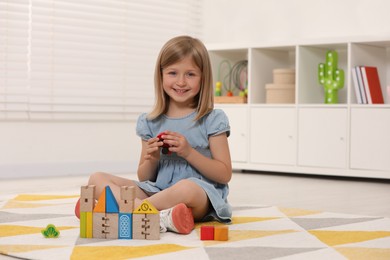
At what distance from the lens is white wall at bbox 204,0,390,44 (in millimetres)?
3785

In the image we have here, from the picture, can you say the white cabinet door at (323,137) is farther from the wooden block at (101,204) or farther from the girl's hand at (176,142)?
the wooden block at (101,204)

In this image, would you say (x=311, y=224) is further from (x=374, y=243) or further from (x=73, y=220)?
(x=73, y=220)

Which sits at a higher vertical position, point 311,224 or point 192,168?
point 192,168

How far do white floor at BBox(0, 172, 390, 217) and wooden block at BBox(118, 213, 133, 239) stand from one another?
848mm

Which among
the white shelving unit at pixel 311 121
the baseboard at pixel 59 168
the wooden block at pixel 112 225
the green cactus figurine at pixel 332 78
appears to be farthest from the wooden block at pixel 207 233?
the green cactus figurine at pixel 332 78

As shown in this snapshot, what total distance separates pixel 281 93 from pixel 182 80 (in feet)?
6.30

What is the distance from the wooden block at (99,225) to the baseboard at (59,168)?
6.39ft

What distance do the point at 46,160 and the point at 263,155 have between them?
121 centimetres

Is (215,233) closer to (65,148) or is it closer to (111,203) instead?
(111,203)

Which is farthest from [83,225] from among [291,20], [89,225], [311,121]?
[291,20]

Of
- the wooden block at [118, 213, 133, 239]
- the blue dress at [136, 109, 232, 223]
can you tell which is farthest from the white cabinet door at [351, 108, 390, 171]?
the wooden block at [118, 213, 133, 239]

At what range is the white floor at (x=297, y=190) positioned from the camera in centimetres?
249

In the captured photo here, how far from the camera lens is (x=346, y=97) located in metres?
3.90

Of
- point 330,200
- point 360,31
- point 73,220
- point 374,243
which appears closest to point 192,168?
point 73,220
